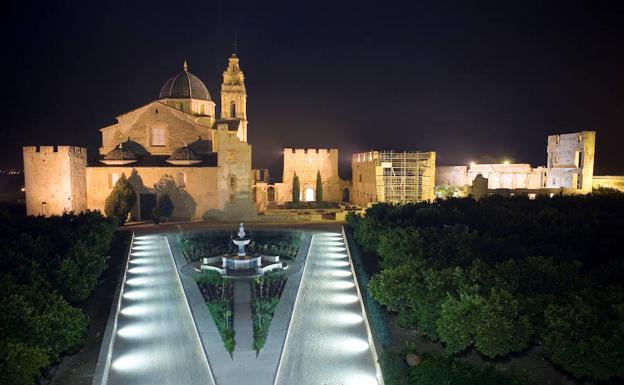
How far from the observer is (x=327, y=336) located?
10.9 meters

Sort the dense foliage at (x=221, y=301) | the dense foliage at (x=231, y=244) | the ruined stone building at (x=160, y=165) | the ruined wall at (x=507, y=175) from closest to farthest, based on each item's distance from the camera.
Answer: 1. the dense foliage at (x=221, y=301)
2. the dense foliage at (x=231, y=244)
3. the ruined stone building at (x=160, y=165)
4. the ruined wall at (x=507, y=175)

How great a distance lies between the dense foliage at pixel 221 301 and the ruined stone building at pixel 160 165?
1039 cm

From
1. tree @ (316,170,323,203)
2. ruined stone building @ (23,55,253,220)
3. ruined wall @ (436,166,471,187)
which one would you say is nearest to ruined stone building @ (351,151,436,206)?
tree @ (316,170,323,203)

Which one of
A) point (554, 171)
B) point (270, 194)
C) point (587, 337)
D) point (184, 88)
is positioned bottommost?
point (587, 337)

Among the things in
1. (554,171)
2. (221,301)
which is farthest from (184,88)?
(554,171)

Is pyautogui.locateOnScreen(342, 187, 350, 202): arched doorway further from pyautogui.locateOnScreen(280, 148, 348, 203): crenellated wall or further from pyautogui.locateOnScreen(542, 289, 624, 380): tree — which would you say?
pyautogui.locateOnScreen(542, 289, 624, 380): tree

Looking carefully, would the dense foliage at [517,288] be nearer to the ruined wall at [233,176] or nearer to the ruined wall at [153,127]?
the ruined wall at [233,176]

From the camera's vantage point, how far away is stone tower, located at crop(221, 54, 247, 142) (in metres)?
33.7

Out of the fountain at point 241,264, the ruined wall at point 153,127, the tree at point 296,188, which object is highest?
the ruined wall at point 153,127

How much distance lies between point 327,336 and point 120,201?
1646cm

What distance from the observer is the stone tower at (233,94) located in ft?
111

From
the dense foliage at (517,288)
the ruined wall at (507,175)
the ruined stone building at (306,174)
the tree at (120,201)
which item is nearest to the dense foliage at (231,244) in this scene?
the dense foliage at (517,288)

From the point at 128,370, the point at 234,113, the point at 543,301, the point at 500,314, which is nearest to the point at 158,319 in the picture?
the point at 128,370

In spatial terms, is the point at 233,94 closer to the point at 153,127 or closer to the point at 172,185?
the point at 153,127
